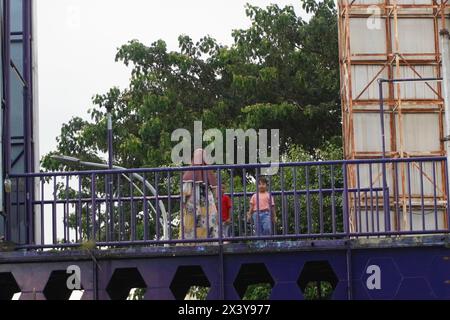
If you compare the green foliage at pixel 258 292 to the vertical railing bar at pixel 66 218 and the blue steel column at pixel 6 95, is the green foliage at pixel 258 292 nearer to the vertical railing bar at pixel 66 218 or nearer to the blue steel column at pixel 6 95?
the blue steel column at pixel 6 95

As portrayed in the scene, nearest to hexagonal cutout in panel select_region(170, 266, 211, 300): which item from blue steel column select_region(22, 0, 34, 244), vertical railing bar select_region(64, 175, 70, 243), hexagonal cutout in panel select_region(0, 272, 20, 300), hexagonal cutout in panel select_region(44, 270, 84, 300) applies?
hexagonal cutout in panel select_region(44, 270, 84, 300)

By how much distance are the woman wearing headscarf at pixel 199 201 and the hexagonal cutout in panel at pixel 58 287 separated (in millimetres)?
1709

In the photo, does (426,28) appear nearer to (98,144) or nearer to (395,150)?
(395,150)

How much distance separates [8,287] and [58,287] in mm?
953

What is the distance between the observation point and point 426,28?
→ 45.5 metres

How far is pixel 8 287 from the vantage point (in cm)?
2145

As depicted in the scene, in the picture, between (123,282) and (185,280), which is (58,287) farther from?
(185,280)

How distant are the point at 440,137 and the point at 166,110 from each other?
1427cm

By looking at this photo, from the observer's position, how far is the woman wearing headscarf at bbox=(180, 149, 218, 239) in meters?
20.9

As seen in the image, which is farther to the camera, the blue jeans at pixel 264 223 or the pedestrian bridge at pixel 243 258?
the blue jeans at pixel 264 223

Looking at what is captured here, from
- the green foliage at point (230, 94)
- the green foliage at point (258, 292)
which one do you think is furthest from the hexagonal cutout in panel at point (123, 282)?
the green foliage at point (230, 94)

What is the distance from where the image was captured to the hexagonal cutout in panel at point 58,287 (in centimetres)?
2038
